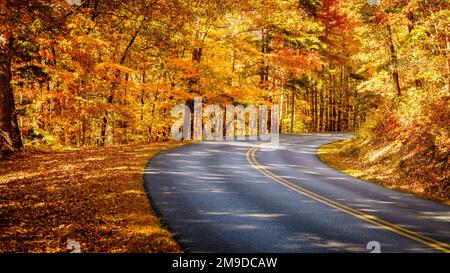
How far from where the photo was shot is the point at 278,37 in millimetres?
33625

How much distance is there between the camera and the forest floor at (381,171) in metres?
13.0

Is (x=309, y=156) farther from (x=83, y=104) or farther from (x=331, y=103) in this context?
(x=331, y=103)

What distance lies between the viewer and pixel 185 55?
108ft

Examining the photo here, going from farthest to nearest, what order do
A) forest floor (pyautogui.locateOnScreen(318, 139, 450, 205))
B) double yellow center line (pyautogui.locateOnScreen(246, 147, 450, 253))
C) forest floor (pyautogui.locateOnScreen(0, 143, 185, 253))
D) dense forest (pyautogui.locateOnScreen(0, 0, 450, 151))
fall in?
1. dense forest (pyautogui.locateOnScreen(0, 0, 450, 151))
2. forest floor (pyautogui.locateOnScreen(318, 139, 450, 205))
3. double yellow center line (pyautogui.locateOnScreen(246, 147, 450, 253))
4. forest floor (pyautogui.locateOnScreen(0, 143, 185, 253))

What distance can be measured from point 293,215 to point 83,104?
1595 cm

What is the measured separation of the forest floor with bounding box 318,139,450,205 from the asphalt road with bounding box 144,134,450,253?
840mm

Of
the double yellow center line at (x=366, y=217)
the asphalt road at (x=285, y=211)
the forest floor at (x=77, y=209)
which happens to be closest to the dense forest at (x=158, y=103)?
the forest floor at (x=77, y=209)

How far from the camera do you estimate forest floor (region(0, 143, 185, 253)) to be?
684 centimetres

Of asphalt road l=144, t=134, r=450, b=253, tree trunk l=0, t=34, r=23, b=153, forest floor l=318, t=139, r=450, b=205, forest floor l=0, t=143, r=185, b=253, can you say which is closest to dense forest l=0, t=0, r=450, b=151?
tree trunk l=0, t=34, r=23, b=153

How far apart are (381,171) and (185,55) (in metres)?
21.5

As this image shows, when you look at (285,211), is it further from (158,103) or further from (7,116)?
(158,103)

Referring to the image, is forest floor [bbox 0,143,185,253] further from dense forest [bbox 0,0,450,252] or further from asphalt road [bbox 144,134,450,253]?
asphalt road [bbox 144,134,450,253]

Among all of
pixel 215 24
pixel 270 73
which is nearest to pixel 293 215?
pixel 215 24

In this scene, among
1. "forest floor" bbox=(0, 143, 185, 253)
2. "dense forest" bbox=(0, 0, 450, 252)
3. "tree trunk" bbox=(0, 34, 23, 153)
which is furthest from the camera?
"tree trunk" bbox=(0, 34, 23, 153)
